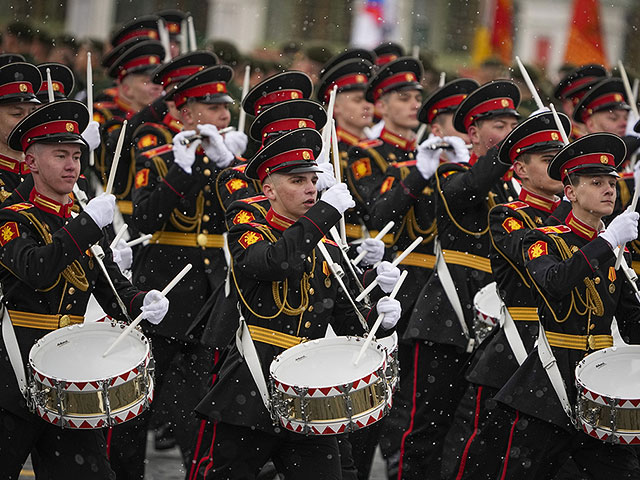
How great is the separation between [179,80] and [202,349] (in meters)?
1.78

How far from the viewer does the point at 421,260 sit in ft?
28.0

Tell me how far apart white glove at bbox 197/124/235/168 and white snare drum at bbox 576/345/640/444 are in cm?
266

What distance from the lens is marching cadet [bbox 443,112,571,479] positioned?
6.85m

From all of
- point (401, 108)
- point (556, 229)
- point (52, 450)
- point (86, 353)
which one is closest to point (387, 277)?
point (556, 229)

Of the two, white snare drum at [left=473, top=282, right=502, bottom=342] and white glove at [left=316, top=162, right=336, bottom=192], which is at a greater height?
white glove at [left=316, top=162, right=336, bottom=192]

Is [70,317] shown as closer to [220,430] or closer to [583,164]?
[220,430]

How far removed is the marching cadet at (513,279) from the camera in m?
6.85

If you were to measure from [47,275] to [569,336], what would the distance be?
7.91ft

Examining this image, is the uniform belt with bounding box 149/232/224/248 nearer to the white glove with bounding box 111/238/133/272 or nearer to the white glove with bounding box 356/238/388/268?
the white glove with bounding box 111/238/133/272

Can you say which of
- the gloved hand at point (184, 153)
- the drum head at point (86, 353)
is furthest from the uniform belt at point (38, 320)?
the gloved hand at point (184, 153)

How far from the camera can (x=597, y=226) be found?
6.50 metres

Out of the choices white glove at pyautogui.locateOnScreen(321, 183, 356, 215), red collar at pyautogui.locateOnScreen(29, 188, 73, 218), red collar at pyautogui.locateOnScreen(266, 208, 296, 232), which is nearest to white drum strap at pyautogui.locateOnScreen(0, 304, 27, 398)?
red collar at pyautogui.locateOnScreen(29, 188, 73, 218)

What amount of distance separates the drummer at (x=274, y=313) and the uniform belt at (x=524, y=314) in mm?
960

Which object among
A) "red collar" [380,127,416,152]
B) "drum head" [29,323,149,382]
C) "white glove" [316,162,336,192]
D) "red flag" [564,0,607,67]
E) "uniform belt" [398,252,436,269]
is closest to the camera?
"drum head" [29,323,149,382]
